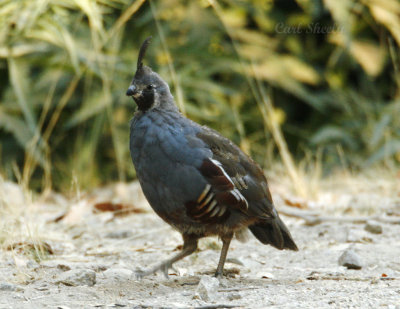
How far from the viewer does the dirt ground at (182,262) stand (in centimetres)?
252

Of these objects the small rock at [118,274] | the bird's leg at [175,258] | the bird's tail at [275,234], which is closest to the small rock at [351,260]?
the bird's tail at [275,234]

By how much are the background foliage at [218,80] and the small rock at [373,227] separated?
1243 millimetres

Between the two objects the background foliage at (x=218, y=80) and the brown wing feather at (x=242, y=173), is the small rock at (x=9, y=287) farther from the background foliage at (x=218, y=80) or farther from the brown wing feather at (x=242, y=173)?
the background foliage at (x=218, y=80)

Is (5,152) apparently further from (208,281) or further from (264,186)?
(208,281)

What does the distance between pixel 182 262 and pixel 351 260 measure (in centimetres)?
87

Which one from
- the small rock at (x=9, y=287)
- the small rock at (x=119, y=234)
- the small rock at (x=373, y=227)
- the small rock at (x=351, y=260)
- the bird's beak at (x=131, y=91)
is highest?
the bird's beak at (x=131, y=91)

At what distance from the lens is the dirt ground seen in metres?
2.52

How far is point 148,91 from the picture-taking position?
326 centimetres

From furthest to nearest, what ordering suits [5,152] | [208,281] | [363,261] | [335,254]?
[5,152], [335,254], [363,261], [208,281]

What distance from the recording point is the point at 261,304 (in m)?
2.45

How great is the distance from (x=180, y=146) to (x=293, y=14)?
390 centimetres

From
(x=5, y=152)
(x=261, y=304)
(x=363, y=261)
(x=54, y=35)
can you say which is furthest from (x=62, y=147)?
(x=261, y=304)

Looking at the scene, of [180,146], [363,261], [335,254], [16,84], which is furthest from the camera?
[16,84]

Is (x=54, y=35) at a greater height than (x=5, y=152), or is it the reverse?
(x=54, y=35)
